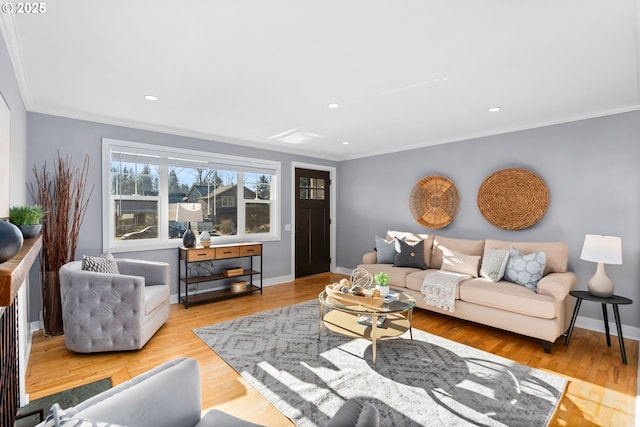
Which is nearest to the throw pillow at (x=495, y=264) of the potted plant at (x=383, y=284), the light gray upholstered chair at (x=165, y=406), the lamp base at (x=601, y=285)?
the lamp base at (x=601, y=285)

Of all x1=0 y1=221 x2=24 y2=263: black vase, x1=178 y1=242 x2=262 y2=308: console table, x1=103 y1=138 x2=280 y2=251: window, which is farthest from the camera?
x1=178 y1=242 x2=262 y2=308: console table

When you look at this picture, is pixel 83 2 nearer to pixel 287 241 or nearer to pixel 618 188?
pixel 287 241

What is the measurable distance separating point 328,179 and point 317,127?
2304 mm

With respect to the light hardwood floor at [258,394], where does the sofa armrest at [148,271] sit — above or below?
above

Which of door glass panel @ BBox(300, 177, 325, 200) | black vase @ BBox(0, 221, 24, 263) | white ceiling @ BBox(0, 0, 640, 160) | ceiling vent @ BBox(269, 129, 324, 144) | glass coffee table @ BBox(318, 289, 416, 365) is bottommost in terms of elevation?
glass coffee table @ BBox(318, 289, 416, 365)

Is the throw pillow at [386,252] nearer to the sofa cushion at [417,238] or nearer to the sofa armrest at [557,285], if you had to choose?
the sofa cushion at [417,238]

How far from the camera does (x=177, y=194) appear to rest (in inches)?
176

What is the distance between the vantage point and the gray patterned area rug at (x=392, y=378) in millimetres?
2072

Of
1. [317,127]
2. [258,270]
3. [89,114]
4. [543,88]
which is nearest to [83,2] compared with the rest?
[89,114]

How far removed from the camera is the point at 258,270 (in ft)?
17.2

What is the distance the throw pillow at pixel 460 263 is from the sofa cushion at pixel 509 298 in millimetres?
216

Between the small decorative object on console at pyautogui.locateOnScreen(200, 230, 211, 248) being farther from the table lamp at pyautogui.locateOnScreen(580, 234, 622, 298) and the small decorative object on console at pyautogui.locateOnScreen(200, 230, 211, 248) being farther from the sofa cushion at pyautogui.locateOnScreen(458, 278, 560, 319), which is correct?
the table lamp at pyautogui.locateOnScreen(580, 234, 622, 298)

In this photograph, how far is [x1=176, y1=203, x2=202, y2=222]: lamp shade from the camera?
4.09 m

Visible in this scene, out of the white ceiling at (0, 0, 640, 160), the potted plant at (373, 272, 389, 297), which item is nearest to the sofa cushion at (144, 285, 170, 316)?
the white ceiling at (0, 0, 640, 160)
